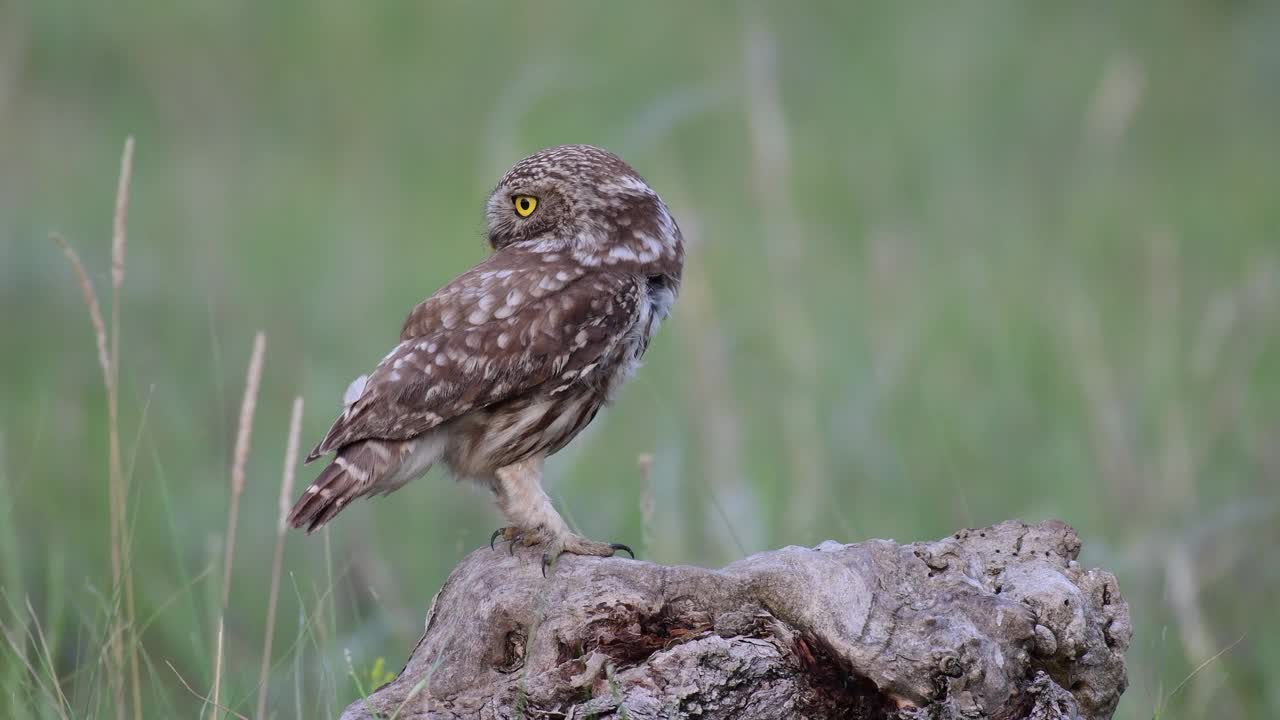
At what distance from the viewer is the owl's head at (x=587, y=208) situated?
396cm

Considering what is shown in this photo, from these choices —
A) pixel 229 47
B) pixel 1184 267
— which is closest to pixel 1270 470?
pixel 1184 267

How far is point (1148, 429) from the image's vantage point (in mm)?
7410

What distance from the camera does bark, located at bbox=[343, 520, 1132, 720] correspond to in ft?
8.77

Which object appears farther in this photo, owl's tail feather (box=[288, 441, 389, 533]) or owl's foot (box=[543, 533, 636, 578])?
owl's foot (box=[543, 533, 636, 578])

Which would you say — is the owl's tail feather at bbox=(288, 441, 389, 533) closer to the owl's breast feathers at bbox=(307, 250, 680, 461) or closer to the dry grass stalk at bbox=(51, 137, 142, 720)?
the owl's breast feathers at bbox=(307, 250, 680, 461)

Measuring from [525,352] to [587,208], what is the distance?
533 millimetres

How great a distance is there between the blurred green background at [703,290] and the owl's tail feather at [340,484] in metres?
0.21

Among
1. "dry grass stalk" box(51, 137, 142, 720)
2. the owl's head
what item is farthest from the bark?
the owl's head

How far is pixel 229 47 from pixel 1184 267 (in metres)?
8.05

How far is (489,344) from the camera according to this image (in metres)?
3.63

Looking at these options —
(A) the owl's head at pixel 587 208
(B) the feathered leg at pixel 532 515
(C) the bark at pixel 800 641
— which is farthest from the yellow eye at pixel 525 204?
(C) the bark at pixel 800 641

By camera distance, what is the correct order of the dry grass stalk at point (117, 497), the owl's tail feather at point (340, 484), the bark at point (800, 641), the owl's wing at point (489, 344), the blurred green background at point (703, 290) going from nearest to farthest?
the bark at point (800, 641) < the dry grass stalk at point (117, 497) < the owl's tail feather at point (340, 484) < the owl's wing at point (489, 344) < the blurred green background at point (703, 290)

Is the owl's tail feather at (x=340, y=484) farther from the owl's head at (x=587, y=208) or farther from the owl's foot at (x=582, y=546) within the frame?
the owl's head at (x=587, y=208)

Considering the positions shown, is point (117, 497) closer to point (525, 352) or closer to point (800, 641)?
point (525, 352)
